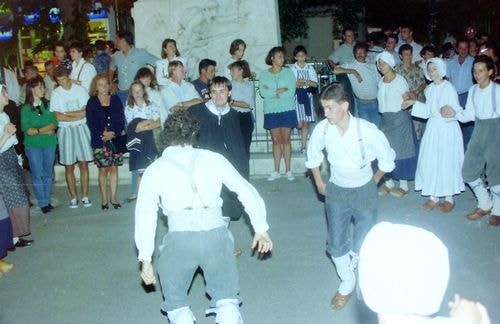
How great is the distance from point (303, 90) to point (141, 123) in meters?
3.08

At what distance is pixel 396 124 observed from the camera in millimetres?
8945

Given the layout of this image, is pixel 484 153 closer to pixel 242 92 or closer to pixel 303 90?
pixel 242 92

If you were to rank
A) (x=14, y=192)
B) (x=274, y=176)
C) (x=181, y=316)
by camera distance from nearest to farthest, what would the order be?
(x=181, y=316) < (x=14, y=192) < (x=274, y=176)

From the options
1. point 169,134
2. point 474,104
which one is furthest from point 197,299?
point 474,104

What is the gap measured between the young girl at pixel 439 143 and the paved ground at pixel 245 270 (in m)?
0.33

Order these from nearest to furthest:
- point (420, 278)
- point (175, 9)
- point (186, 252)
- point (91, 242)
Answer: point (420, 278) < point (186, 252) < point (91, 242) < point (175, 9)

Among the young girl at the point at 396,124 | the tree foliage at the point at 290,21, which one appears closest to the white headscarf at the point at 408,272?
the young girl at the point at 396,124

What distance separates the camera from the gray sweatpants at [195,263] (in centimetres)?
467

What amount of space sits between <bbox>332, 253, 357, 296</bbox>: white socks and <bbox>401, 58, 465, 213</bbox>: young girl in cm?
284

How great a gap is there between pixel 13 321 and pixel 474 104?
17.9 ft

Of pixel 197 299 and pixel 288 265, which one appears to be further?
pixel 288 265

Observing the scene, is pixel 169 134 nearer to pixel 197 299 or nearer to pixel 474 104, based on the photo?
pixel 197 299

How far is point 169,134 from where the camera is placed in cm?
485

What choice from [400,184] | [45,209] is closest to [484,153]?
[400,184]
